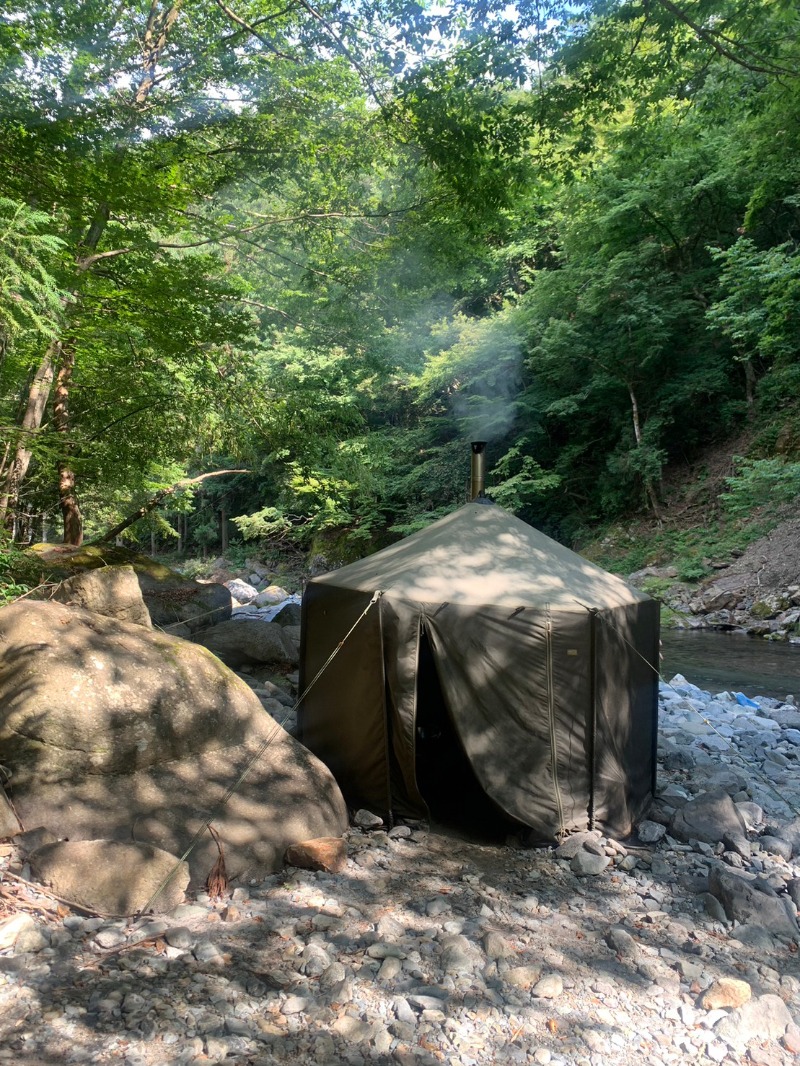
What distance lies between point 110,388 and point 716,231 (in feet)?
57.0

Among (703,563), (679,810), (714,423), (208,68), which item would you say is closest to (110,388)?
(208,68)

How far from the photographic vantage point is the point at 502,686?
4.41 meters

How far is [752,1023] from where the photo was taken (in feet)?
8.70

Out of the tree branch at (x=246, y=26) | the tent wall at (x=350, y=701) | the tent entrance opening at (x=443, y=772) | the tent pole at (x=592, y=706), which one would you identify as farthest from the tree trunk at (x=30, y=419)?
the tent pole at (x=592, y=706)

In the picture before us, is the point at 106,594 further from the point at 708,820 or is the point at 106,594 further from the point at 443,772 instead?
the point at 708,820

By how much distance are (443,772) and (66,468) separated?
5.62 meters

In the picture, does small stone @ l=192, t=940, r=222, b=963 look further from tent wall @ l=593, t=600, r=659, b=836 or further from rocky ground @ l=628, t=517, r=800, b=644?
rocky ground @ l=628, t=517, r=800, b=644

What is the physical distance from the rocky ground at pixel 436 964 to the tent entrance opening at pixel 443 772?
40 centimetres

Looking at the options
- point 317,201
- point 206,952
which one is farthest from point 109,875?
point 317,201

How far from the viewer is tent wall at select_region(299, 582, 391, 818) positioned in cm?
455

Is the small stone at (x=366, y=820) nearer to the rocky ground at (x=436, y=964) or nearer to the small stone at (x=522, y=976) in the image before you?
the rocky ground at (x=436, y=964)

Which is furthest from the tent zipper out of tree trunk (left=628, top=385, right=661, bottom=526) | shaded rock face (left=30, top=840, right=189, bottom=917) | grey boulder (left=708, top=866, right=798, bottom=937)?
tree trunk (left=628, top=385, right=661, bottom=526)

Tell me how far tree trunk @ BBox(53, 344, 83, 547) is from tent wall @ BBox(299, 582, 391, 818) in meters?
4.47

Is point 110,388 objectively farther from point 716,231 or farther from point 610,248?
point 716,231
